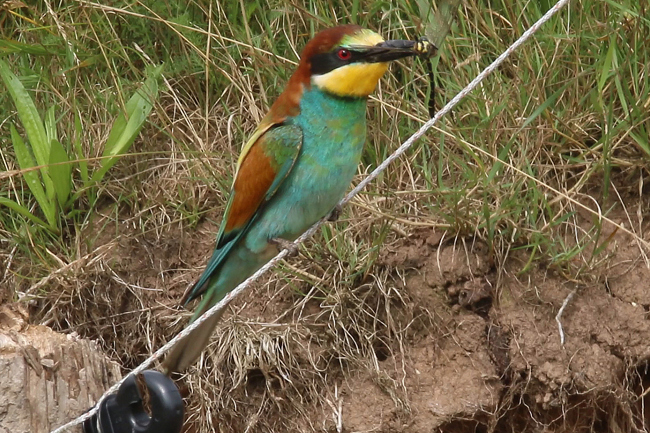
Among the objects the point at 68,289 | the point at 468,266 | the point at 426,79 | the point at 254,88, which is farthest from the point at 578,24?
the point at 68,289

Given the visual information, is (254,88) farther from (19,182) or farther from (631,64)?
(631,64)

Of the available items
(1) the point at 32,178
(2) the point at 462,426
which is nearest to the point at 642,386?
(2) the point at 462,426

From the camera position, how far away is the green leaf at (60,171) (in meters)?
3.09

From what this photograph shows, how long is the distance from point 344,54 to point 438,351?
0.97m

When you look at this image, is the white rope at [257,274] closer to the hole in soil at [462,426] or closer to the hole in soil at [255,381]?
the hole in soil at [255,381]

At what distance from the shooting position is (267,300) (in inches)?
123

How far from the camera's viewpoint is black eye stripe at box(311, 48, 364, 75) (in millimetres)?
2604

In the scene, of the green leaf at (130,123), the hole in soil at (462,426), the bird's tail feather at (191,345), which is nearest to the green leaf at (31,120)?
the green leaf at (130,123)

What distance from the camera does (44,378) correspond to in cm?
210

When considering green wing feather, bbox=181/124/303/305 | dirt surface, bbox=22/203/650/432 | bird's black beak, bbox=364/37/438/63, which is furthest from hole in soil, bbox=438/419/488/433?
bird's black beak, bbox=364/37/438/63

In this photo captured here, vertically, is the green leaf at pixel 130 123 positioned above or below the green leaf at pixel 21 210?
above

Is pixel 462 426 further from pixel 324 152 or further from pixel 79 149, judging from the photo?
pixel 79 149

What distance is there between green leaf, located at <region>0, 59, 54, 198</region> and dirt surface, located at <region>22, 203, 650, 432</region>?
38 cm

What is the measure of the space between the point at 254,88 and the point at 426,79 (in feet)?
1.96
